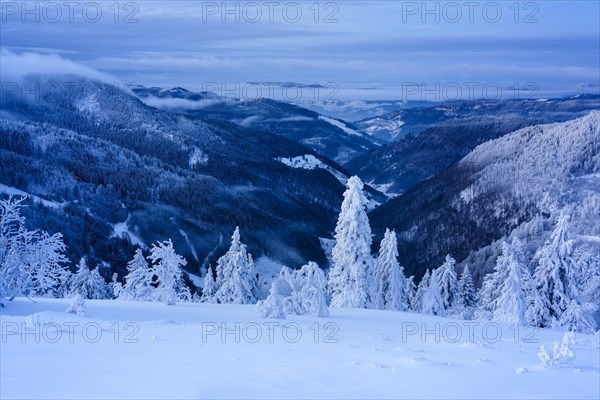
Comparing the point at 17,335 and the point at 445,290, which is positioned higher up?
the point at 17,335

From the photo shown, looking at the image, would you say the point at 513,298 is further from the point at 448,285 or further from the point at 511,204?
the point at 511,204

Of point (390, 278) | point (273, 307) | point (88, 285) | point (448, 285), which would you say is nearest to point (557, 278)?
point (390, 278)

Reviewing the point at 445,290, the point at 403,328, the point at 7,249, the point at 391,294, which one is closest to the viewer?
the point at 403,328

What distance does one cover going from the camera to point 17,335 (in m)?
14.9

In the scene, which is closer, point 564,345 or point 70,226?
point 564,345

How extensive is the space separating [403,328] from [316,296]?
532cm

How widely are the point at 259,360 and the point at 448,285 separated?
49.5m

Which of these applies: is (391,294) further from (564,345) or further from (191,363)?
(191,363)

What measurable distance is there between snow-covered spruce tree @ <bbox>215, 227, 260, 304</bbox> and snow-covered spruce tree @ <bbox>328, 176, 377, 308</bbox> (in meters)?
14.0

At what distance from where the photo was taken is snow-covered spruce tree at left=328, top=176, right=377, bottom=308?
37719mm

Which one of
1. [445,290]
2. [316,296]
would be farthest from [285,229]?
[316,296]

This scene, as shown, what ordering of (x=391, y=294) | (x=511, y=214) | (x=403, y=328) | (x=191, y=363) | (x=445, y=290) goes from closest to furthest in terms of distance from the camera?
(x=191, y=363)
(x=403, y=328)
(x=391, y=294)
(x=445, y=290)
(x=511, y=214)

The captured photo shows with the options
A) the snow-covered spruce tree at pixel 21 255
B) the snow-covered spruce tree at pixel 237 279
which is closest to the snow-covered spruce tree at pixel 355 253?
the snow-covered spruce tree at pixel 237 279

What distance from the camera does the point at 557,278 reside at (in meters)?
37.8
